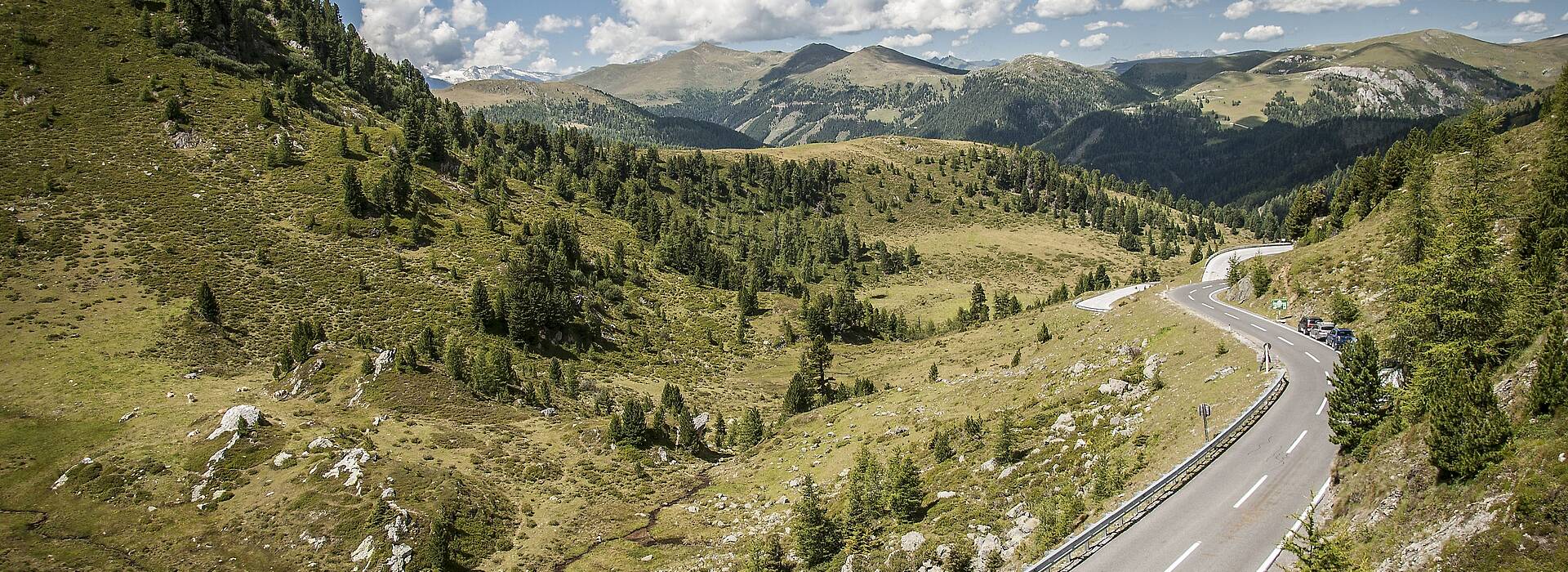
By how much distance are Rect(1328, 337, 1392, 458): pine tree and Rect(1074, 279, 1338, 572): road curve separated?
5.97 ft

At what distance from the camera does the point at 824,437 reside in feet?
184

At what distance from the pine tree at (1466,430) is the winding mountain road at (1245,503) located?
16.5 feet

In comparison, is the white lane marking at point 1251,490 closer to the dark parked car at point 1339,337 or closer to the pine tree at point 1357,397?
the pine tree at point 1357,397

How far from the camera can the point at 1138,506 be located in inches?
944

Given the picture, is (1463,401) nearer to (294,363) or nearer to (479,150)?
(294,363)

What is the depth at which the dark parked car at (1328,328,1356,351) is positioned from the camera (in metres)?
41.4

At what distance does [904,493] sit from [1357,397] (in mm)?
18818

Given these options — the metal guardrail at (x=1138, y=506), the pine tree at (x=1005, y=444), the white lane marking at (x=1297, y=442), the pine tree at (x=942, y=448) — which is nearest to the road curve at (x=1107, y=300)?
the pine tree at (x=942, y=448)

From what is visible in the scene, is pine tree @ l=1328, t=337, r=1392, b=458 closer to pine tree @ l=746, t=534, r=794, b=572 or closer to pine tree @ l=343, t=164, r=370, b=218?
pine tree @ l=746, t=534, r=794, b=572

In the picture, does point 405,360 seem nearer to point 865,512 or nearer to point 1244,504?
point 865,512

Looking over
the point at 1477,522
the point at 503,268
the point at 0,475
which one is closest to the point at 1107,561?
the point at 1477,522

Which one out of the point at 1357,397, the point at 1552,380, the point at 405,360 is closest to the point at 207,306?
the point at 405,360

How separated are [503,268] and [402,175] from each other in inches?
968

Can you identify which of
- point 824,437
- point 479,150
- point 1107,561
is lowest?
point 824,437
